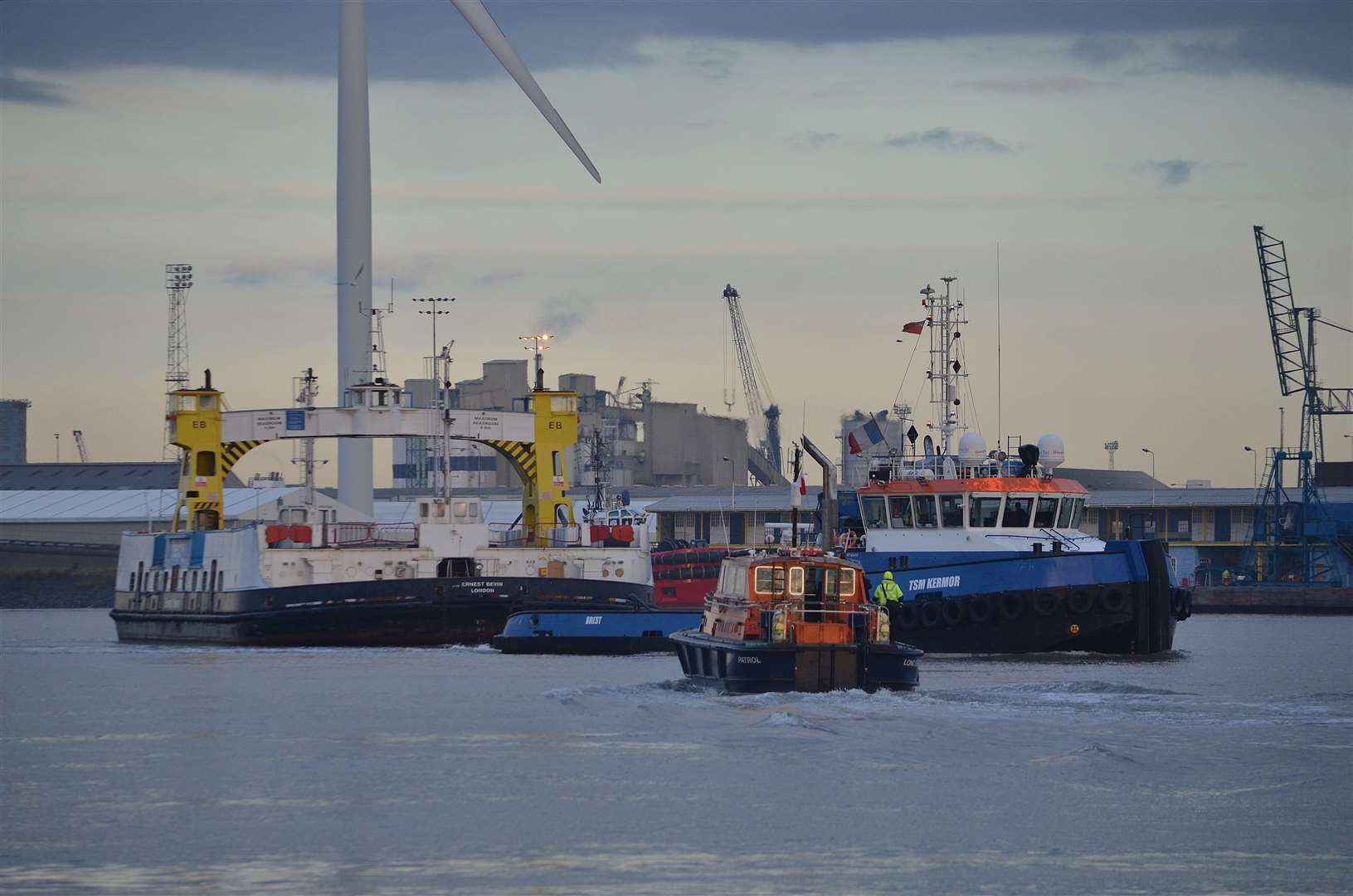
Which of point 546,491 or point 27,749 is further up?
point 546,491

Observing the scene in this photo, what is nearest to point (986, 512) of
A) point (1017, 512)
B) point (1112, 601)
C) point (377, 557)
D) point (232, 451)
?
point (1017, 512)

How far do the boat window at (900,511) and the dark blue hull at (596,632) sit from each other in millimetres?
6424

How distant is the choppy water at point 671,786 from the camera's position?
24047 millimetres

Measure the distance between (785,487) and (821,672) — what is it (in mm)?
101918

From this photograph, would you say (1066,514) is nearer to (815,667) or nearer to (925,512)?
(925,512)

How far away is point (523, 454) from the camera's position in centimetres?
6600

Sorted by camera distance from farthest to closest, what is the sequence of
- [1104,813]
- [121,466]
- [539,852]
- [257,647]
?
[121,466], [257,647], [1104,813], [539,852]

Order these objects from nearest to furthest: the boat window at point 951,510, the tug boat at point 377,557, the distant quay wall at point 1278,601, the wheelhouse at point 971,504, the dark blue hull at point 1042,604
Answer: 1. the dark blue hull at point 1042,604
2. the wheelhouse at point 971,504
3. the boat window at point 951,510
4. the tug boat at point 377,557
5. the distant quay wall at point 1278,601

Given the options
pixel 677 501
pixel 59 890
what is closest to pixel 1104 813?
pixel 59 890

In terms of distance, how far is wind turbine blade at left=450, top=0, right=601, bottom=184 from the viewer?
65438mm

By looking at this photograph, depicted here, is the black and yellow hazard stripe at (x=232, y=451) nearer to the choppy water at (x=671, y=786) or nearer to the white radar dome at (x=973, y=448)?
the choppy water at (x=671, y=786)

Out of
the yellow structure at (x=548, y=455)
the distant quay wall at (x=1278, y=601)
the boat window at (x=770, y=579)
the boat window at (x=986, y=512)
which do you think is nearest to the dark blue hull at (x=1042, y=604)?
the boat window at (x=986, y=512)

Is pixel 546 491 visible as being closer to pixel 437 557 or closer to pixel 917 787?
pixel 437 557

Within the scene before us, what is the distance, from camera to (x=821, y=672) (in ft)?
123
